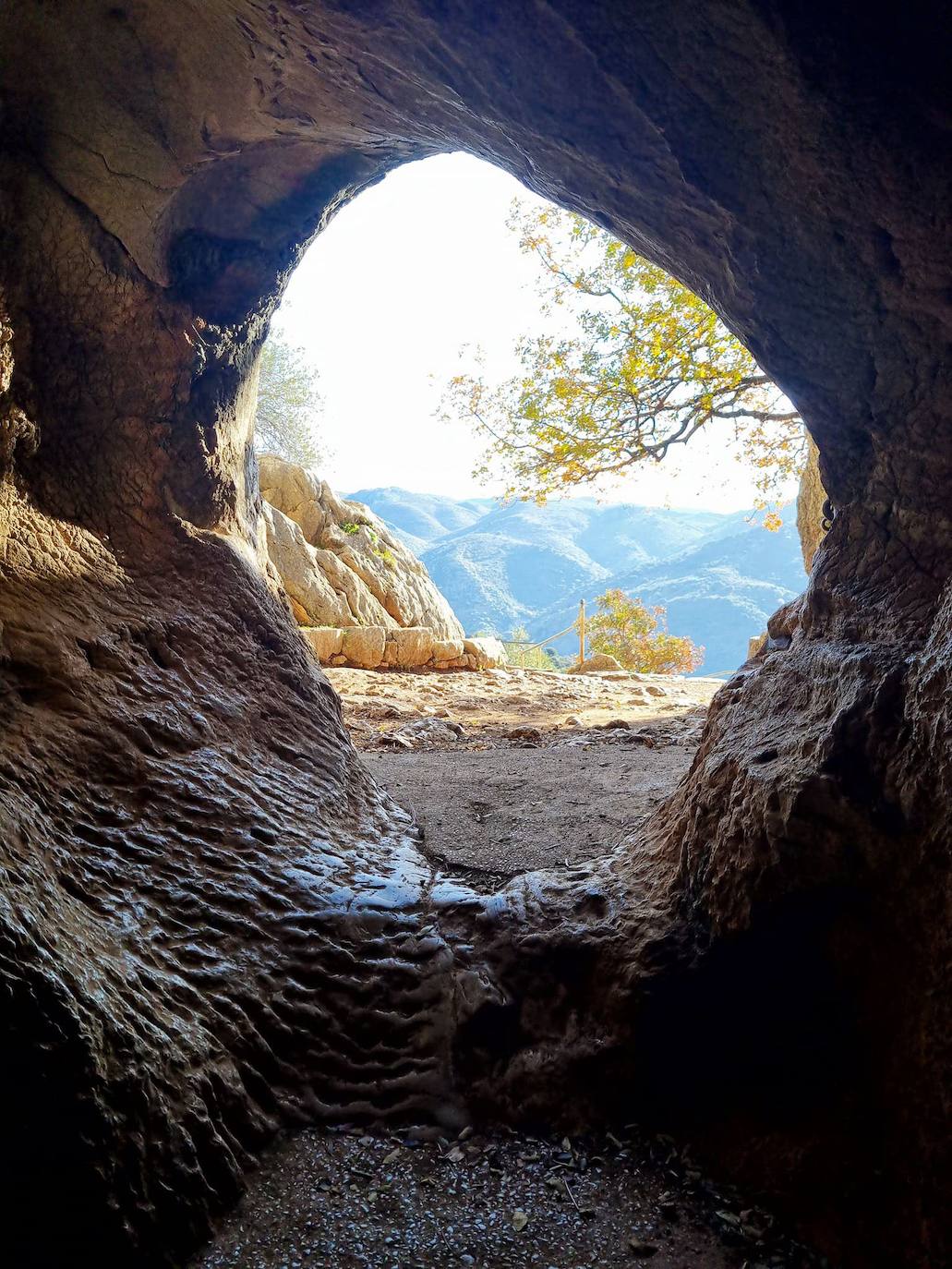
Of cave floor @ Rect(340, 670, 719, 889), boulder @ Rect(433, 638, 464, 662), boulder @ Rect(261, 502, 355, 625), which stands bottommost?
cave floor @ Rect(340, 670, 719, 889)

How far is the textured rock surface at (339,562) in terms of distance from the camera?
516 inches

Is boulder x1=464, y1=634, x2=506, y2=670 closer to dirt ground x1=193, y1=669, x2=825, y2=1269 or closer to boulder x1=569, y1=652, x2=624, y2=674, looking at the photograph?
boulder x1=569, y1=652, x2=624, y2=674

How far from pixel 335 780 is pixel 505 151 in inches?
103

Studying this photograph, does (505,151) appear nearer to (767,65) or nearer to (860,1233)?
(767,65)

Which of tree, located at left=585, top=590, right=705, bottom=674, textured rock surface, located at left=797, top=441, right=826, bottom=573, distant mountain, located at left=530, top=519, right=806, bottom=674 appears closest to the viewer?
textured rock surface, located at left=797, top=441, right=826, bottom=573

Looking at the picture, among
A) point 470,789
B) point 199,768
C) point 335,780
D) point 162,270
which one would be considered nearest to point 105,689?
point 199,768

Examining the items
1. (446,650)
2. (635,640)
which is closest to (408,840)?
(446,650)

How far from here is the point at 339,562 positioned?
1436 cm

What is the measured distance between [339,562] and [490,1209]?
1306cm

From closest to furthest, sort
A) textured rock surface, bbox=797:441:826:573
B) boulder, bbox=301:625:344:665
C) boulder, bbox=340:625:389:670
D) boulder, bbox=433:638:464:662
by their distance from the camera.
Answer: textured rock surface, bbox=797:441:826:573
boulder, bbox=301:625:344:665
boulder, bbox=340:625:389:670
boulder, bbox=433:638:464:662

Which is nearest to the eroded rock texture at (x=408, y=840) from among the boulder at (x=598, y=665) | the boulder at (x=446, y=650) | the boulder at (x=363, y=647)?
the boulder at (x=363, y=647)

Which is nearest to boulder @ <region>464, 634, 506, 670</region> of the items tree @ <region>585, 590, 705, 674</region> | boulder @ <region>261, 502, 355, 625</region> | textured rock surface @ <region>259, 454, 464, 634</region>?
textured rock surface @ <region>259, 454, 464, 634</region>

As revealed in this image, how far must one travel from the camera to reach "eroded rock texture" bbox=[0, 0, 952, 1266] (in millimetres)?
1683

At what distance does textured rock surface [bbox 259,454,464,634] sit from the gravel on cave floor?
34.7 ft
